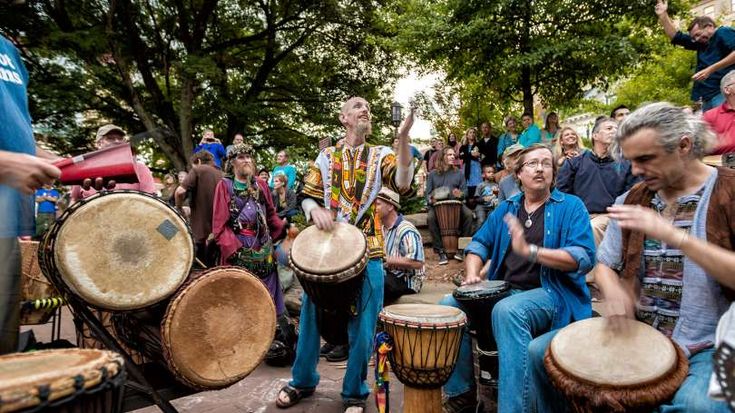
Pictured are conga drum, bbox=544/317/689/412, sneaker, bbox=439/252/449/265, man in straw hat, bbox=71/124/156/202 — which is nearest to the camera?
conga drum, bbox=544/317/689/412

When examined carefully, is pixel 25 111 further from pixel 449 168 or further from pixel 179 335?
pixel 449 168

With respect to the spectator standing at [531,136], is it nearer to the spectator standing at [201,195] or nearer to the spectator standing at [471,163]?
the spectator standing at [471,163]

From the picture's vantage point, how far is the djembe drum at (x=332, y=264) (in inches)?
103

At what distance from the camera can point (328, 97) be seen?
49.5 ft

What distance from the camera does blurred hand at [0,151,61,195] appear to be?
1.62 m

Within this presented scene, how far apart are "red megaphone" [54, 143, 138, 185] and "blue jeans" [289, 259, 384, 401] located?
1.43 m

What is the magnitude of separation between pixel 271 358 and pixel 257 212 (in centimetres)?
139

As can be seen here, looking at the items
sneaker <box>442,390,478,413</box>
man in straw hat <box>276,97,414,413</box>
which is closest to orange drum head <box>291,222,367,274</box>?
man in straw hat <box>276,97,414,413</box>

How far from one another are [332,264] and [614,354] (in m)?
1.46

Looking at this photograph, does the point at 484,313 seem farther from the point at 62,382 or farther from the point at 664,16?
the point at 664,16

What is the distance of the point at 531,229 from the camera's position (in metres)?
2.91

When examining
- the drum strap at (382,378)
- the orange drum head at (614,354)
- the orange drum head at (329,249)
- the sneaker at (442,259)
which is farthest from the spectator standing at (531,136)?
Answer: the orange drum head at (614,354)

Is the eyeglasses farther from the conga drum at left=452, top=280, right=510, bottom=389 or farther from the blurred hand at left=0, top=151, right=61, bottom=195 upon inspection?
the blurred hand at left=0, top=151, right=61, bottom=195

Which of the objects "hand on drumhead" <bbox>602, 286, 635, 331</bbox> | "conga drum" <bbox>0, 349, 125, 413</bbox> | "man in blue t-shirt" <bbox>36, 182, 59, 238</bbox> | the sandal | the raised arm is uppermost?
the raised arm
